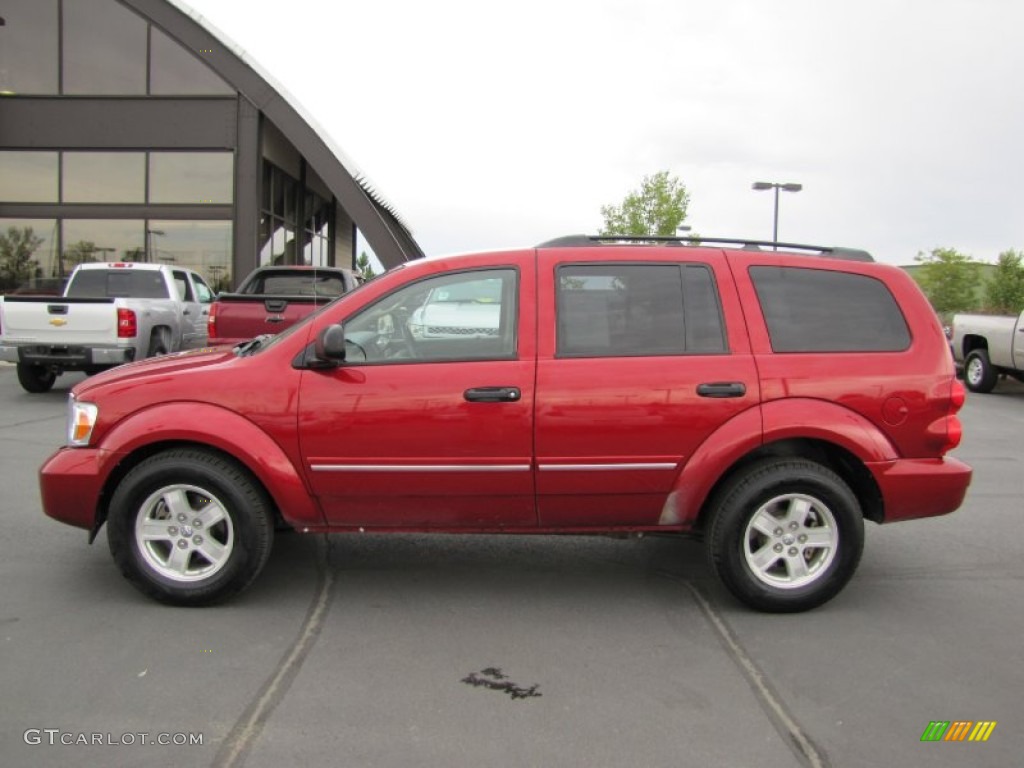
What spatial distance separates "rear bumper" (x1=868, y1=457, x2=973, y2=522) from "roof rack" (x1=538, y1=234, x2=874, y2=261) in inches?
44.7

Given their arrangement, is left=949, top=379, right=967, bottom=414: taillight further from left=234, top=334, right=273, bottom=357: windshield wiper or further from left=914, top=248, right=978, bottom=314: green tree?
left=914, top=248, right=978, bottom=314: green tree

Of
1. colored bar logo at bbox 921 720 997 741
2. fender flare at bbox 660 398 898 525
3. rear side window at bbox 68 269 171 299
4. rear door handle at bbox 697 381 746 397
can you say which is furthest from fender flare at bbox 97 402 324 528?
rear side window at bbox 68 269 171 299

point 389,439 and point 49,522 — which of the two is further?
point 49,522

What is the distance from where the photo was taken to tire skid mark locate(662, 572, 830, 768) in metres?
2.89

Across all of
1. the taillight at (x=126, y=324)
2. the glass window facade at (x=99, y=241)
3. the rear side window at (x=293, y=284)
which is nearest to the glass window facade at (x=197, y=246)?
the glass window facade at (x=99, y=241)

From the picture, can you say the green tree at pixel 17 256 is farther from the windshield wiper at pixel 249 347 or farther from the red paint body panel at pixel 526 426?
the red paint body panel at pixel 526 426

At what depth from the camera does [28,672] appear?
3383 mm

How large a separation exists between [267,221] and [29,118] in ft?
19.0

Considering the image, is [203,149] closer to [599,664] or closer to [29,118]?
[29,118]

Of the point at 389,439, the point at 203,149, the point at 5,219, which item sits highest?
the point at 203,149

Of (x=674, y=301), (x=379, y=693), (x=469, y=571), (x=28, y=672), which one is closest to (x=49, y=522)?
(x=28, y=672)

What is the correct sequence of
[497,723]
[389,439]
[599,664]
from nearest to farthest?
1. [497,723]
2. [599,664]
3. [389,439]

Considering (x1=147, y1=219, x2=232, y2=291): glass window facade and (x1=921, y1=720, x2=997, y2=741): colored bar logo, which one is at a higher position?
(x1=147, y1=219, x2=232, y2=291): glass window facade

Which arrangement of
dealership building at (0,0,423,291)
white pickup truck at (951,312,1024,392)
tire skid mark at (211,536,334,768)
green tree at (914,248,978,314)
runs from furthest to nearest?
green tree at (914,248,978,314) < dealership building at (0,0,423,291) < white pickup truck at (951,312,1024,392) < tire skid mark at (211,536,334,768)
